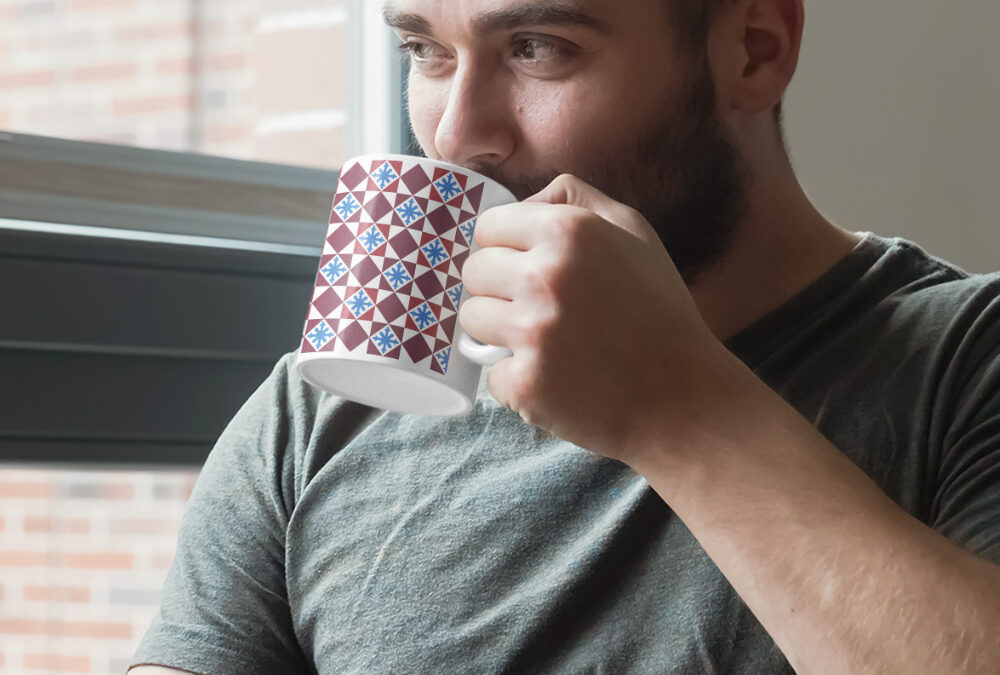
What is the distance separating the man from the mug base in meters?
0.06

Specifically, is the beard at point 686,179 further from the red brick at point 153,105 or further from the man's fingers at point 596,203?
the red brick at point 153,105

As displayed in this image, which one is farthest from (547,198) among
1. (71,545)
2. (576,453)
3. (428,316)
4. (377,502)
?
(71,545)

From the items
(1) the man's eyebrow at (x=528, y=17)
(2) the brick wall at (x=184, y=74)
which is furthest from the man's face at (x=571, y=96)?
(2) the brick wall at (x=184, y=74)

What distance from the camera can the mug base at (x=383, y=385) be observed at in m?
0.81

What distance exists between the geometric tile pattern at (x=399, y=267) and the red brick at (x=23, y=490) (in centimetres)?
79

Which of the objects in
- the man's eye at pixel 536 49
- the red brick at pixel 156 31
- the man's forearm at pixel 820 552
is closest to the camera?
the man's forearm at pixel 820 552

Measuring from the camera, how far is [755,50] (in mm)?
1101

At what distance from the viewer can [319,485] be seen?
1069 mm

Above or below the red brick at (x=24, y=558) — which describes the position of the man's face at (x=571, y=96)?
above

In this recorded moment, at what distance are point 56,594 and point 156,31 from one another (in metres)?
0.76

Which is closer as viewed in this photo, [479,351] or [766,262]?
[479,351]

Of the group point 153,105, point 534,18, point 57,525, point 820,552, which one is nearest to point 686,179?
point 534,18

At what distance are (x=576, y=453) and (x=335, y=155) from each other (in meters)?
0.89

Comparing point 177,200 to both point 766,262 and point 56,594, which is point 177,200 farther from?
point 766,262
